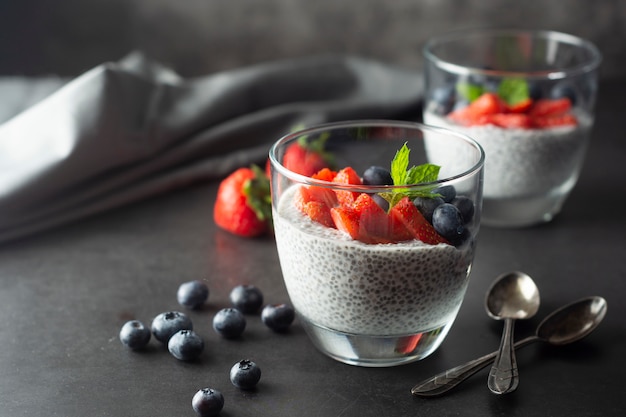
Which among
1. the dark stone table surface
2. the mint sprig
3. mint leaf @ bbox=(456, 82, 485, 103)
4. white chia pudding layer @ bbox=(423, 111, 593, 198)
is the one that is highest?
the mint sprig

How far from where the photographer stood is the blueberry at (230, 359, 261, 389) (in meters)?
1.11

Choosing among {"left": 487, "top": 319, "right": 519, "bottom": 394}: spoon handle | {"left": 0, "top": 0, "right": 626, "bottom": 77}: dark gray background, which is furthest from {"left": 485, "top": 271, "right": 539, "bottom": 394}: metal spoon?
{"left": 0, "top": 0, "right": 626, "bottom": 77}: dark gray background

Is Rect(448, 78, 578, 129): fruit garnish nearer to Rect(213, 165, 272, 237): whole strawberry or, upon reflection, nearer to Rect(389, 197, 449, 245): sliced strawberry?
Rect(213, 165, 272, 237): whole strawberry

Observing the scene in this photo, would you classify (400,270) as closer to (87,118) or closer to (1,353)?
(1,353)

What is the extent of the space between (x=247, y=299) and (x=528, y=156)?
621 millimetres

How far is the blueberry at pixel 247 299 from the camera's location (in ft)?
4.37

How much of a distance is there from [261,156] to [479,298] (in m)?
0.73

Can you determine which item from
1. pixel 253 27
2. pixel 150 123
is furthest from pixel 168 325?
pixel 253 27

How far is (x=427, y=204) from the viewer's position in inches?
41.6

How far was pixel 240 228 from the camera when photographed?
5.29 ft

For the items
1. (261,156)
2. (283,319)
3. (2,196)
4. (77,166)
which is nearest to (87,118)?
(77,166)

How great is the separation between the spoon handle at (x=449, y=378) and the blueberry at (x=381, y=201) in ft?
0.82

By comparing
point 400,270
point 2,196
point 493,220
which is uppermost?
point 400,270

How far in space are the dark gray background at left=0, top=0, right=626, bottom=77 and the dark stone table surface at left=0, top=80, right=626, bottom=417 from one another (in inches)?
Answer: 43.3
